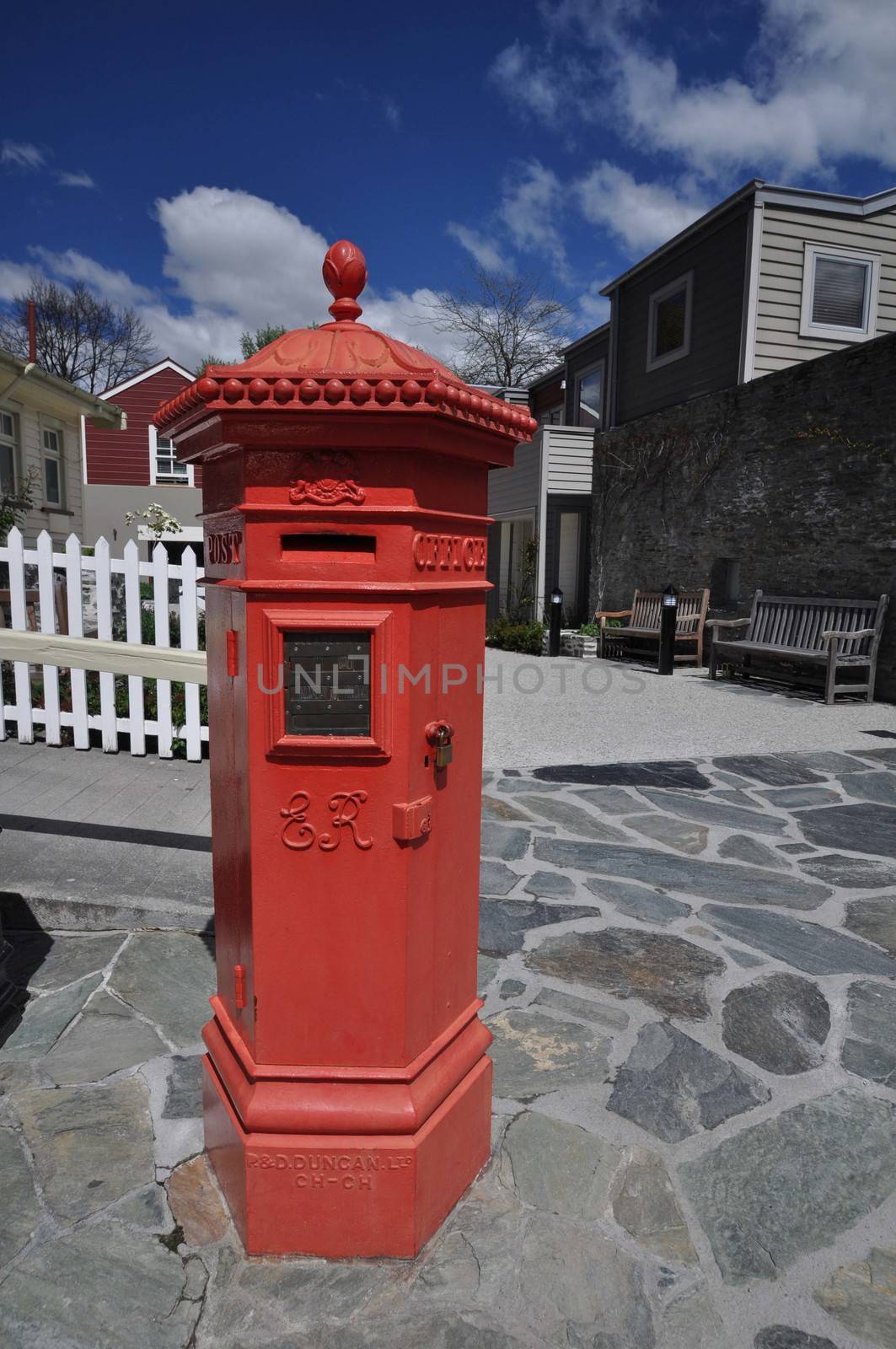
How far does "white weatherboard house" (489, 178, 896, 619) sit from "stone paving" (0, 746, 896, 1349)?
1190 cm

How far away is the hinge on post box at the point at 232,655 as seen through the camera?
1888mm

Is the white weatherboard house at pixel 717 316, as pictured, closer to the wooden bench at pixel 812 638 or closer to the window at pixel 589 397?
the window at pixel 589 397

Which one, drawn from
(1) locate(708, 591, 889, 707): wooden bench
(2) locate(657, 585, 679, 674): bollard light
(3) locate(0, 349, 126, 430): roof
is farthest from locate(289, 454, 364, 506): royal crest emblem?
(2) locate(657, 585, 679, 674): bollard light

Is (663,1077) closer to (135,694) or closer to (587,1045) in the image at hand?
(587,1045)

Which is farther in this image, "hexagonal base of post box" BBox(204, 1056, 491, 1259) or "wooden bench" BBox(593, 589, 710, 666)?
"wooden bench" BBox(593, 589, 710, 666)

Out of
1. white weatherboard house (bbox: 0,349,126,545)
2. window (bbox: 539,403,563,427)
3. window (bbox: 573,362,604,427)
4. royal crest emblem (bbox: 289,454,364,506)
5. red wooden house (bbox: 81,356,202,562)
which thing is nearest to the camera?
royal crest emblem (bbox: 289,454,364,506)

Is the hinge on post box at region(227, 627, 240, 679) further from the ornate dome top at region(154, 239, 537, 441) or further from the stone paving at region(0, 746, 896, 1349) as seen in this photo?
the stone paving at region(0, 746, 896, 1349)

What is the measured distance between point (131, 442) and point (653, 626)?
1905cm

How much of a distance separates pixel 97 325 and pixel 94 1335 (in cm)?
4168

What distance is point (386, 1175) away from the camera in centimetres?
194

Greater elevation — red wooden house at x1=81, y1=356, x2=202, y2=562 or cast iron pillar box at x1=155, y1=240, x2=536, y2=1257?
red wooden house at x1=81, y1=356, x2=202, y2=562

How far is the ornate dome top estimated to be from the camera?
1617 mm

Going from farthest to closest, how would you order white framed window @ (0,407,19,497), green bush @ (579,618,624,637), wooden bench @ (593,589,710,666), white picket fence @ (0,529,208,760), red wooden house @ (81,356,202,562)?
red wooden house @ (81,356,202,562) < green bush @ (579,618,624,637) < white framed window @ (0,407,19,497) < wooden bench @ (593,589,710,666) < white picket fence @ (0,529,208,760)

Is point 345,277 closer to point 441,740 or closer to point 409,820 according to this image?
point 441,740
